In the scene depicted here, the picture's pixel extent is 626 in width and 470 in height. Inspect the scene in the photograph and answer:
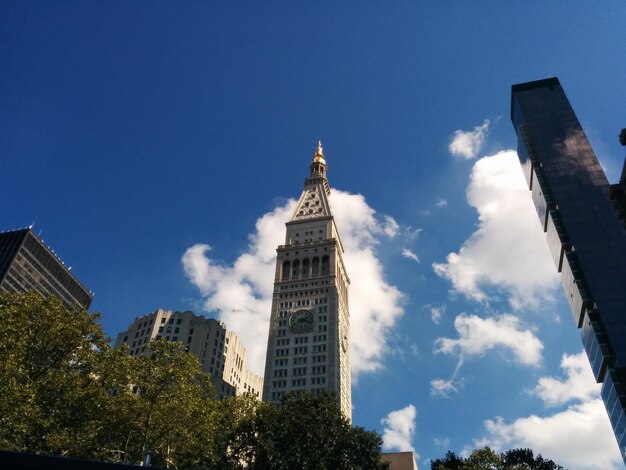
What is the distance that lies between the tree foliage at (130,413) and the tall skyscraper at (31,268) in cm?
8608

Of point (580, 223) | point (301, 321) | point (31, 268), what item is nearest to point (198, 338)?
point (301, 321)

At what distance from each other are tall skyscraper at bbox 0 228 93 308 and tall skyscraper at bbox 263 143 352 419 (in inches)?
2046

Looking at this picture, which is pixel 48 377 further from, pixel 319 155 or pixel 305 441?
pixel 319 155

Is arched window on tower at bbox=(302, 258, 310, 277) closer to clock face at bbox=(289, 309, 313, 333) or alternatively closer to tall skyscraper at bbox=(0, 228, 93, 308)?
clock face at bbox=(289, 309, 313, 333)

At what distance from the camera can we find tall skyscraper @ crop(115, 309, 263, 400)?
113 metres

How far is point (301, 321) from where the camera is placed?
110 meters

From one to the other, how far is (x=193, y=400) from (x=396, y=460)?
42.3 metres

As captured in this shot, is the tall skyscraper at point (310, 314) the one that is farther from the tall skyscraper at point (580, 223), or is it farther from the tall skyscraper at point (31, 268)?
the tall skyscraper at point (31, 268)

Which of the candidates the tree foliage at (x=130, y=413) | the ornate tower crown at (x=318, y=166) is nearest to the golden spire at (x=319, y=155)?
the ornate tower crown at (x=318, y=166)

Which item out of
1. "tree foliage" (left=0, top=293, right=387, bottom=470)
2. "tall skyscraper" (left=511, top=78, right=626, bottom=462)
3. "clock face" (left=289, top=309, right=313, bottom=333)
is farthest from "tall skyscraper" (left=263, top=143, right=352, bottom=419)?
"tree foliage" (left=0, top=293, right=387, bottom=470)

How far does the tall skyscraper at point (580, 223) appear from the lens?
85500 millimetres

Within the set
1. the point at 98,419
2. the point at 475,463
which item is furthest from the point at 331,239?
the point at 98,419

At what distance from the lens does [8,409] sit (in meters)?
32.6

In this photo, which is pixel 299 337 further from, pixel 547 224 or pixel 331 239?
pixel 547 224
